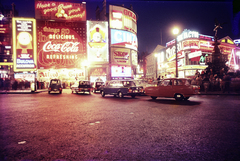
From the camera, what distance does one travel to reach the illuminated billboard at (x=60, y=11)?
37.1m

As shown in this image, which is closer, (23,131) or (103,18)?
(23,131)

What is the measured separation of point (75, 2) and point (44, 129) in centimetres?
4101

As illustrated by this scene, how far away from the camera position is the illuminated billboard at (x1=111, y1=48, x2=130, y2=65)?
130ft

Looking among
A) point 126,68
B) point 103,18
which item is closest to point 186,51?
point 126,68

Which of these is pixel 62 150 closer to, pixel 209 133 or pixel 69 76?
pixel 209 133

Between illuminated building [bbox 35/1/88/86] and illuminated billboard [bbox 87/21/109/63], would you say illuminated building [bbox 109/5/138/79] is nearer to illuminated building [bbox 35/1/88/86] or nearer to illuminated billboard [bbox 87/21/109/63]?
illuminated billboard [bbox 87/21/109/63]

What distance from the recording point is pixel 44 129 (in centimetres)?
454

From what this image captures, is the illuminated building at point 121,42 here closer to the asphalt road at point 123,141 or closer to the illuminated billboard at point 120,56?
the illuminated billboard at point 120,56

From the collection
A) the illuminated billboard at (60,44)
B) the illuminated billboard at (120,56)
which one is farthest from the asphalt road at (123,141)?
the illuminated billboard at (120,56)

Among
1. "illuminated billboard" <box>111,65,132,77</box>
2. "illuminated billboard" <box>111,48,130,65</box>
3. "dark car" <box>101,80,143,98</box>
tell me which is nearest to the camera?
"dark car" <box>101,80,143,98</box>

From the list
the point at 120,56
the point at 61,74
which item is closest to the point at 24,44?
the point at 61,74

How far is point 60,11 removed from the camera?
37.8 metres

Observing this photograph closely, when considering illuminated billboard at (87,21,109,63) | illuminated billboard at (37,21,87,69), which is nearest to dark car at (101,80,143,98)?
illuminated billboard at (87,21,109,63)

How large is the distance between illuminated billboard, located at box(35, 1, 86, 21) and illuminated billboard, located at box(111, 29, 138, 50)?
27.5 ft
